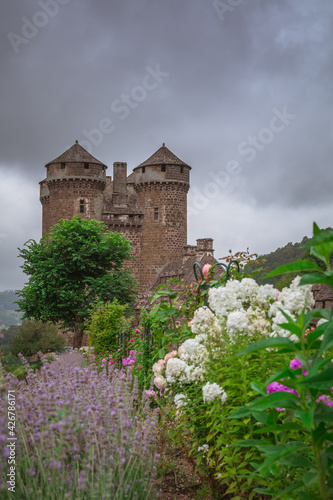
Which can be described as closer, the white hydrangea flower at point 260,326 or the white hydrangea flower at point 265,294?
the white hydrangea flower at point 260,326

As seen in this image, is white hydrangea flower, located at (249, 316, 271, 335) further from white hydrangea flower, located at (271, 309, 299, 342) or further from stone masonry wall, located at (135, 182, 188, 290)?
stone masonry wall, located at (135, 182, 188, 290)

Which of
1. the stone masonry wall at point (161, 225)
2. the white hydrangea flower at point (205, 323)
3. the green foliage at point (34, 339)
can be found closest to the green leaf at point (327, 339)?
the white hydrangea flower at point (205, 323)

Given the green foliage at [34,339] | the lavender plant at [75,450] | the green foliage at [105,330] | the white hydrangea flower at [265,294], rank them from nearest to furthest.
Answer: the lavender plant at [75,450] < the white hydrangea flower at [265,294] < the green foliage at [105,330] < the green foliage at [34,339]

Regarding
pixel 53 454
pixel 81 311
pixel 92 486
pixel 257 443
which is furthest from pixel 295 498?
pixel 81 311

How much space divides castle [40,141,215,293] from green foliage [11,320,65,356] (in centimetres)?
947

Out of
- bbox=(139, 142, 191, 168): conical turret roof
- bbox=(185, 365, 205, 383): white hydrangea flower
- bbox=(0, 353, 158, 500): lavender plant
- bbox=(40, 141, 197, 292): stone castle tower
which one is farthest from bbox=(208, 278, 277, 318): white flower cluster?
bbox=(139, 142, 191, 168): conical turret roof

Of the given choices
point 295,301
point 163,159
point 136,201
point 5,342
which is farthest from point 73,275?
point 295,301

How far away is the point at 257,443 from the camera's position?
9.40ft

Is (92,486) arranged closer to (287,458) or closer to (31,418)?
(31,418)

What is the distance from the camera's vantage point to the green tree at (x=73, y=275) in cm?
2658

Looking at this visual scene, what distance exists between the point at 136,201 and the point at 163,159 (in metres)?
3.70

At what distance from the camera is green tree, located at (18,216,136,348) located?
87.2ft

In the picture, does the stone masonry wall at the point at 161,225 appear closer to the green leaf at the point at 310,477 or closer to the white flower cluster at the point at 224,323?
the white flower cluster at the point at 224,323

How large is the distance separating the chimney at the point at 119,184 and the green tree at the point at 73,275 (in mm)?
11392
